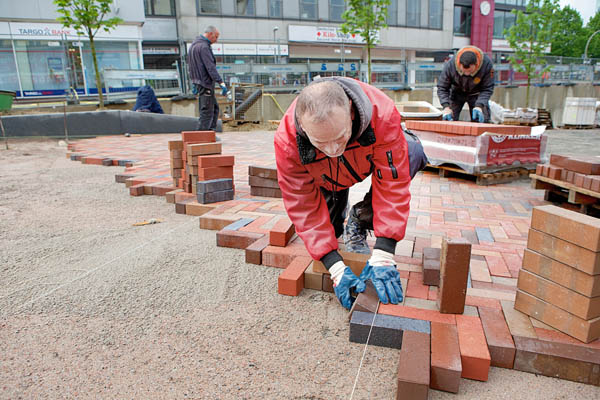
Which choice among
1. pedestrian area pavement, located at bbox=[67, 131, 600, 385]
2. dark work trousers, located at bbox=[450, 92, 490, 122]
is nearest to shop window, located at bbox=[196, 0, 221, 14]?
pedestrian area pavement, located at bbox=[67, 131, 600, 385]

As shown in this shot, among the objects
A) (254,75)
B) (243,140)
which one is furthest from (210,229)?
(254,75)

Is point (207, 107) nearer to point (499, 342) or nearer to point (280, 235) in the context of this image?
point (280, 235)

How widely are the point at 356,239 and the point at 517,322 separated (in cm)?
103

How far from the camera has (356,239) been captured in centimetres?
260

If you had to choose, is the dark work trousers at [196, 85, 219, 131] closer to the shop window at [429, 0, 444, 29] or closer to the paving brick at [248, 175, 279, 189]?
the paving brick at [248, 175, 279, 189]

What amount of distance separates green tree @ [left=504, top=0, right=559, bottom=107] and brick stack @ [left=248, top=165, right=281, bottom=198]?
17.0m

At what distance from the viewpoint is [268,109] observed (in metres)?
13.4

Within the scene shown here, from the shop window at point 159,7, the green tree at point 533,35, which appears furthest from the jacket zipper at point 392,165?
the shop window at point 159,7

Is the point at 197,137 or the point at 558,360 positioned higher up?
the point at 197,137

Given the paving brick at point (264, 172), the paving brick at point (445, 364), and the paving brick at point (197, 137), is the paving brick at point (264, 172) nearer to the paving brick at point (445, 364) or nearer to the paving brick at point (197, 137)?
the paving brick at point (197, 137)

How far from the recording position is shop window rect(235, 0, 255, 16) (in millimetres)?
22328

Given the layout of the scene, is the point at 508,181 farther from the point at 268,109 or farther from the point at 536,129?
the point at 268,109

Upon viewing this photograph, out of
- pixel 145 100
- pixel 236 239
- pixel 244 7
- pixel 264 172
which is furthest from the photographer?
pixel 244 7

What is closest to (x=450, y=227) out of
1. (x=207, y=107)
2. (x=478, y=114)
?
(x=478, y=114)
